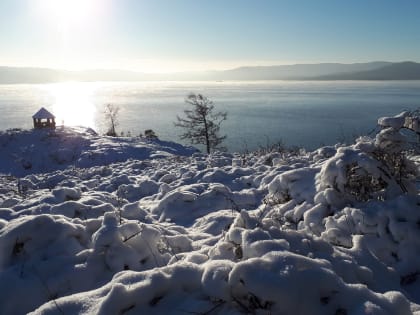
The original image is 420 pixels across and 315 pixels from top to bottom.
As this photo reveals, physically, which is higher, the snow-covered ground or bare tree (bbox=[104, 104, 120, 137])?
the snow-covered ground

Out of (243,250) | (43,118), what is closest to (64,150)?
(43,118)

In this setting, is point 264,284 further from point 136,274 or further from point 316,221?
point 316,221

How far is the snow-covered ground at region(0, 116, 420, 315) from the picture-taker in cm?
206

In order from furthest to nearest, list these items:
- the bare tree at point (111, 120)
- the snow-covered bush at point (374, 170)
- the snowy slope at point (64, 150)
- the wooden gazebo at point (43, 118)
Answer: the bare tree at point (111, 120) < the wooden gazebo at point (43, 118) < the snowy slope at point (64, 150) < the snow-covered bush at point (374, 170)

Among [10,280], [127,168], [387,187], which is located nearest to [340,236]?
[387,187]

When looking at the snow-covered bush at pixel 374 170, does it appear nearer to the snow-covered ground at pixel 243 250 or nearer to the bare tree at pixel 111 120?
the snow-covered ground at pixel 243 250

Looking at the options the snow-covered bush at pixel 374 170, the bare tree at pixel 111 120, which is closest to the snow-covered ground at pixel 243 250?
the snow-covered bush at pixel 374 170

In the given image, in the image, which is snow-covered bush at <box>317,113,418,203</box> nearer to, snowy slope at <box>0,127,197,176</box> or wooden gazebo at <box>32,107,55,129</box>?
snowy slope at <box>0,127,197,176</box>

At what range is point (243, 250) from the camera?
101 inches

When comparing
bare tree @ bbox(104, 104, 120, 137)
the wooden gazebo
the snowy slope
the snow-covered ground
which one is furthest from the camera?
bare tree @ bbox(104, 104, 120, 137)

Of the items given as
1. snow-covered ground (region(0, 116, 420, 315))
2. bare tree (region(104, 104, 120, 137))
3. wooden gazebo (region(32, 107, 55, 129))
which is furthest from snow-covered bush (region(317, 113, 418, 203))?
wooden gazebo (region(32, 107, 55, 129))

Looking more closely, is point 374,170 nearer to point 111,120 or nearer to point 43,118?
point 43,118

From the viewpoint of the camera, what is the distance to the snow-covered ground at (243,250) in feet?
6.77

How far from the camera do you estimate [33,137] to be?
30.0 m
